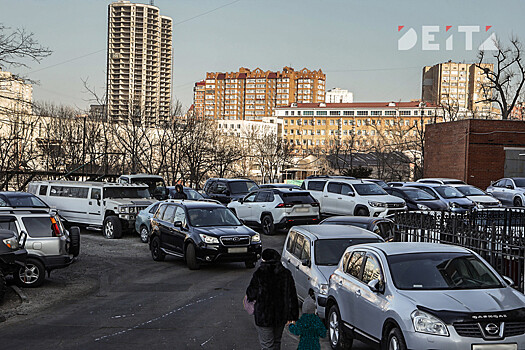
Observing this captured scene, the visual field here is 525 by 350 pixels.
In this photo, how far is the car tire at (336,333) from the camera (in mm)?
8472

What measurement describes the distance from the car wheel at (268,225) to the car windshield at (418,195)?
6656 millimetres

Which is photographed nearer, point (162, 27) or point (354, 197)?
point (354, 197)

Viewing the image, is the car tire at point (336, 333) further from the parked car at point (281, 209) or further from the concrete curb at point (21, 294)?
the parked car at point (281, 209)

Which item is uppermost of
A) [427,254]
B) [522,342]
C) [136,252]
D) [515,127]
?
[515,127]

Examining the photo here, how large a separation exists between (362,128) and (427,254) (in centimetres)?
16143

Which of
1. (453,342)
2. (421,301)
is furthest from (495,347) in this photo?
(421,301)

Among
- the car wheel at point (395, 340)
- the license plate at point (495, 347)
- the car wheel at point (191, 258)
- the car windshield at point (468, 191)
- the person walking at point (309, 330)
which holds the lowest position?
the car wheel at point (191, 258)

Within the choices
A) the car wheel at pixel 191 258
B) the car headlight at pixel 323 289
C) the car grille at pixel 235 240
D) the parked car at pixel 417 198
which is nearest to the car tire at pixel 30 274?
the car wheel at pixel 191 258

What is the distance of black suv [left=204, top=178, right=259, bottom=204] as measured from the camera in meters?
28.7

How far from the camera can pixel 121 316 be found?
11.0m

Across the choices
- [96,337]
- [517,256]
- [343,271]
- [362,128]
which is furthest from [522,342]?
[362,128]

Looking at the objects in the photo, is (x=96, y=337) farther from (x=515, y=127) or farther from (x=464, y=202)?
(x=515, y=127)

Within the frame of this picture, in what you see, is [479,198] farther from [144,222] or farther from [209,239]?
[209,239]

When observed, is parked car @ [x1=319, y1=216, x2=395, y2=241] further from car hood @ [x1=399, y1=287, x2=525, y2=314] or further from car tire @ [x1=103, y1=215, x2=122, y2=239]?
car tire @ [x1=103, y1=215, x2=122, y2=239]
